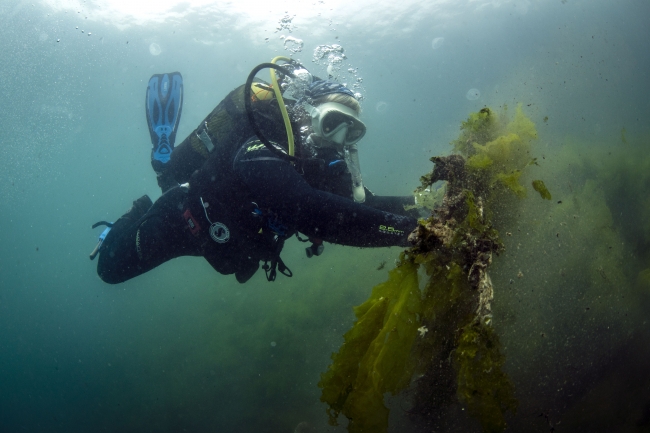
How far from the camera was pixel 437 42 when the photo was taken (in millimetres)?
35469

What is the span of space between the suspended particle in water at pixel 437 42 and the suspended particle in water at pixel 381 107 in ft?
108

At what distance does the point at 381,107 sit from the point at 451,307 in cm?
7846

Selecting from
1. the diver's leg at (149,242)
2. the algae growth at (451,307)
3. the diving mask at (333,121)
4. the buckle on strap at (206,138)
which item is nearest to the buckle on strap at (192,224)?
the diver's leg at (149,242)

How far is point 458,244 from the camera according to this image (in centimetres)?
183

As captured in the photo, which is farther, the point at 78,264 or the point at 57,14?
the point at 78,264

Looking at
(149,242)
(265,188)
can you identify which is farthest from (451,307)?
(149,242)

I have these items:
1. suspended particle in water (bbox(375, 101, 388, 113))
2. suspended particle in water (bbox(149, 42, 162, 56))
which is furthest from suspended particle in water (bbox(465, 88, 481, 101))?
suspended particle in water (bbox(149, 42, 162, 56))

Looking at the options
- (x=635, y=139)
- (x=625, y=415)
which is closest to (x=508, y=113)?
(x=625, y=415)

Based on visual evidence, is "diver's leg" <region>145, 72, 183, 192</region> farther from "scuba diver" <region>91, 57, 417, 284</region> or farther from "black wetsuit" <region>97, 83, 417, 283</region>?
"black wetsuit" <region>97, 83, 417, 283</region>

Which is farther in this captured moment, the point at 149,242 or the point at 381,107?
the point at 381,107

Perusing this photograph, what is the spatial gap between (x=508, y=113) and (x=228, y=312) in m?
14.9

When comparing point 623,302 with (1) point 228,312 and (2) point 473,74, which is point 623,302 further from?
(2) point 473,74

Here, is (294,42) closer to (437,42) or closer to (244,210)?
(437,42)

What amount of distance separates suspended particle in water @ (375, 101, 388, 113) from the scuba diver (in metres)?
70.9
